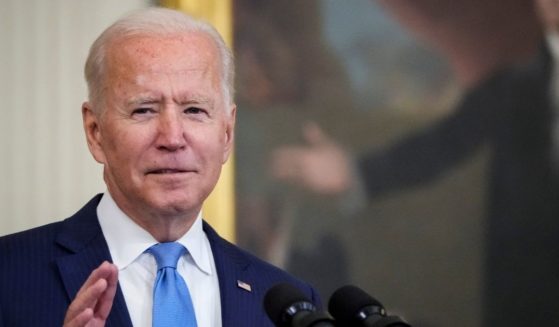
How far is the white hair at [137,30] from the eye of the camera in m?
2.88

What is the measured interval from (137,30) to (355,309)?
1120mm

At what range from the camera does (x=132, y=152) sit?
2.80 meters

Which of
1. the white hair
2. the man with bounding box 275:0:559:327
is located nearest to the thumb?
the man with bounding box 275:0:559:327

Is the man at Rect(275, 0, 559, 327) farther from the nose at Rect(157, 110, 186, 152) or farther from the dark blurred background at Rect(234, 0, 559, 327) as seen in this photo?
the nose at Rect(157, 110, 186, 152)

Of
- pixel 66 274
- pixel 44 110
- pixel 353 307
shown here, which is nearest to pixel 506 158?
pixel 44 110

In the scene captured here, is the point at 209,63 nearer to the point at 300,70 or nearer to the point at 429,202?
the point at 300,70

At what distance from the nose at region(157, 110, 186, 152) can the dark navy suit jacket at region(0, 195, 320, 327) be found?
341 mm

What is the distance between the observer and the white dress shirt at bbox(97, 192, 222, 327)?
9.26ft

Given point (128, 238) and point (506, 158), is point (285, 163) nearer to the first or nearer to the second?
point (506, 158)

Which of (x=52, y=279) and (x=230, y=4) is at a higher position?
(x=230, y=4)

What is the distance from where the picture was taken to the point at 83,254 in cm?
286

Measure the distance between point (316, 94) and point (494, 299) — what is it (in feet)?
3.81

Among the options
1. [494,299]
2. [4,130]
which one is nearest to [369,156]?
[494,299]

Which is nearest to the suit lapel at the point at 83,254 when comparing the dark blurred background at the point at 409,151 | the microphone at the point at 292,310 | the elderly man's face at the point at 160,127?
the elderly man's face at the point at 160,127
